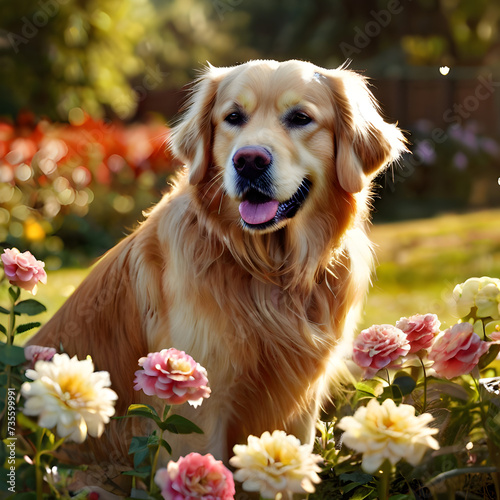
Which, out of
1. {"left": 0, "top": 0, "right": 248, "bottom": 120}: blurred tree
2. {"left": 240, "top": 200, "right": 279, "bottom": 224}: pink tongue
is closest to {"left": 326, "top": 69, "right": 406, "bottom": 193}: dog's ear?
{"left": 240, "top": 200, "right": 279, "bottom": 224}: pink tongue

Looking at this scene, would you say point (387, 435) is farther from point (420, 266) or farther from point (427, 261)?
point (427, 261)

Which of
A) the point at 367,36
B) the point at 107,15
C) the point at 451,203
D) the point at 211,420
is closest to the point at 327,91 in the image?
the point at 211,420

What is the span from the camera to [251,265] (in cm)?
240

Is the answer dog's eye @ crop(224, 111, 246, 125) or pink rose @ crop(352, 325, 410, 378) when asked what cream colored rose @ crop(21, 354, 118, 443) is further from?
dog's eye @ crop(224, 111, 246, 125)

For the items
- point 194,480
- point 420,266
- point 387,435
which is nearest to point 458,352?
point 387,435

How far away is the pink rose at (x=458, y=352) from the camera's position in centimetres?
191

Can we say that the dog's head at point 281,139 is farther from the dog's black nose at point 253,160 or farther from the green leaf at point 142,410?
Result: the green leaf at point 142,410

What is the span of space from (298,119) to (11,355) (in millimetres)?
1279

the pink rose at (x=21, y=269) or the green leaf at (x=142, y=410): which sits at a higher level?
the pink rose at (x=21, y=269)

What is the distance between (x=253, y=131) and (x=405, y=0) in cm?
1023

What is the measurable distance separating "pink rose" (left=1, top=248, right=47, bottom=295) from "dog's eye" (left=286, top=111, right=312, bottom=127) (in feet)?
3.37

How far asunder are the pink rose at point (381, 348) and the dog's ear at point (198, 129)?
869 mm

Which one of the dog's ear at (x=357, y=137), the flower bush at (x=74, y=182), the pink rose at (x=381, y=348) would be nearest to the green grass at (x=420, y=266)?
the flower bush at (x=74, y=182)

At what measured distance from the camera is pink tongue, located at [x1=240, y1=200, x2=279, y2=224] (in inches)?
91.7
